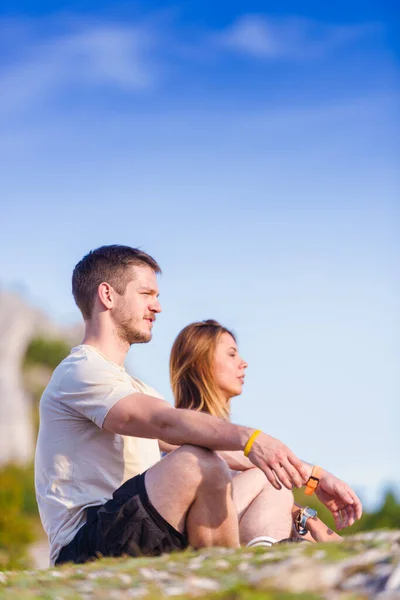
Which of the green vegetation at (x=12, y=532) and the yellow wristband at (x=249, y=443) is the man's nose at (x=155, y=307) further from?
the green vegetation at (x=12, y=532)

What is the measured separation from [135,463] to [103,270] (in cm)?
124

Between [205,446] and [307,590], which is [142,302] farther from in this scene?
[307,590]

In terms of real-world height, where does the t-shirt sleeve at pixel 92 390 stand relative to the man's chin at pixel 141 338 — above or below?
below

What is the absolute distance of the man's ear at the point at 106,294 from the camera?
5.32m

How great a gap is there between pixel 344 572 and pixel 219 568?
0.63 metres

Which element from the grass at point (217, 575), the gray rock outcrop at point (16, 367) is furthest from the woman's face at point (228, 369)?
the gray rock outcrop at point (16, 367)

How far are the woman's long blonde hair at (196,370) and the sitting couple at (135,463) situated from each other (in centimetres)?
50

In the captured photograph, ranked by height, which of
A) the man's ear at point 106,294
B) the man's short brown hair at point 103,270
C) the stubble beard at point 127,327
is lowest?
the stubble beard at point 127,327

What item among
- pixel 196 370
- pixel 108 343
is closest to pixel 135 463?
pixel 108 343

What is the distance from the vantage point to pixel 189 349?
253 inches

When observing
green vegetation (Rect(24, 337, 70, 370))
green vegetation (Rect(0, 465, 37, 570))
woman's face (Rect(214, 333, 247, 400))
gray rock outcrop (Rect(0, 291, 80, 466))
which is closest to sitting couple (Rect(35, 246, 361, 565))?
woman's face (Rect(214, 333, 247, 400))

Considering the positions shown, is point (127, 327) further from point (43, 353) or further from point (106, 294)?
point (43, 353)

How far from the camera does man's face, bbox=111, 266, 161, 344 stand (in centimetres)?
532

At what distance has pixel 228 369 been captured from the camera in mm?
6363
